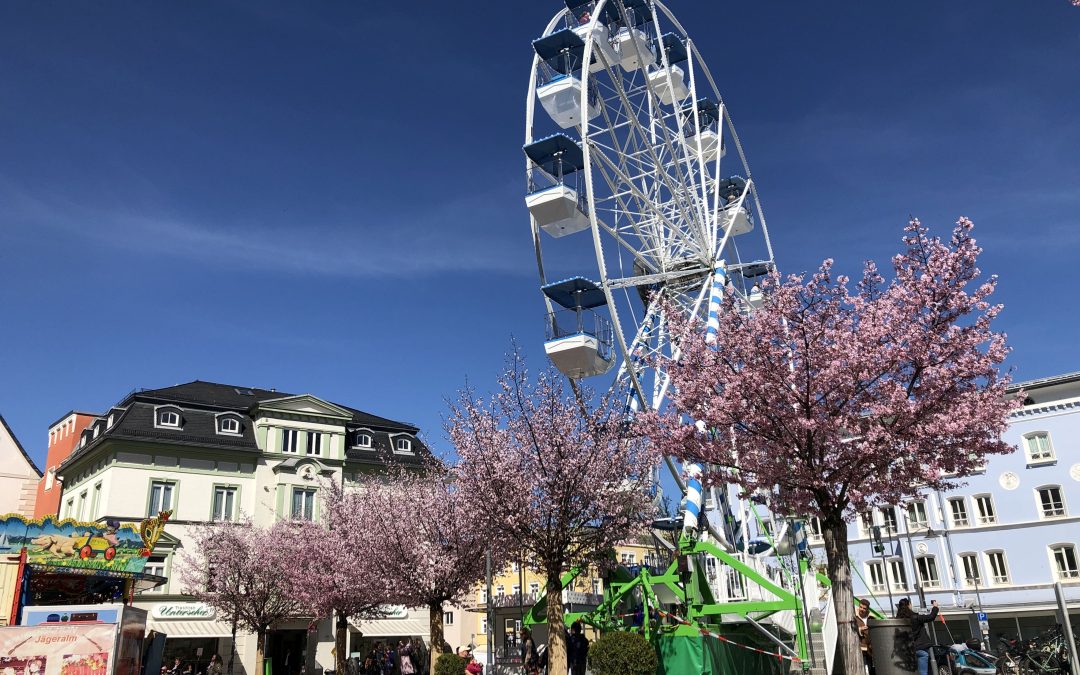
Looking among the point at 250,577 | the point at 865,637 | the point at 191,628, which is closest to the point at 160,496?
the point at 191,628

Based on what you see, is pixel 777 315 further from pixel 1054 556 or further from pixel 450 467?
pixel 1054 556

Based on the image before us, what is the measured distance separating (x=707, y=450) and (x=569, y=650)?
7.50 m

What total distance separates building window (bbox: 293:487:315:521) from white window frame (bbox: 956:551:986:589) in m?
32.2

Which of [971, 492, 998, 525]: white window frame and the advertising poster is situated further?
[971, 492, 998, 525]: white window frame

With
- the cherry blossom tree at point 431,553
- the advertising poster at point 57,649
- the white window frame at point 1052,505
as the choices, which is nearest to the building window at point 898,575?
the white window frame at point 1052,505

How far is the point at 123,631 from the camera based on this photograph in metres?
12.5

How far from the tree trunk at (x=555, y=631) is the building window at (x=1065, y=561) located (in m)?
32.2

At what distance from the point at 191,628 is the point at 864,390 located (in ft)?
106

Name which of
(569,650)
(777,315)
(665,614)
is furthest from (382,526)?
(777,315)

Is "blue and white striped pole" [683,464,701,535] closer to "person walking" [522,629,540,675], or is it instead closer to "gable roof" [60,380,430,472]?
"person walking" [522,629,540,675]

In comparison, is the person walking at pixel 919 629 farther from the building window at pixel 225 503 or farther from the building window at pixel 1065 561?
the building window at pixel 225 503

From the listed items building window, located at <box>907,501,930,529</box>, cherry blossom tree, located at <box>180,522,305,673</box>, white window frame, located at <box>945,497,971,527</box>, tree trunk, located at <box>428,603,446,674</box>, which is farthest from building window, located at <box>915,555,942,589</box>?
cherry blossom tree, located at <box>180,522,305,673</box>

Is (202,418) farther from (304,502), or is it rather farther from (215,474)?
(304,502)

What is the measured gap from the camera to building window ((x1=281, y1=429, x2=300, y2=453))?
140 feet
